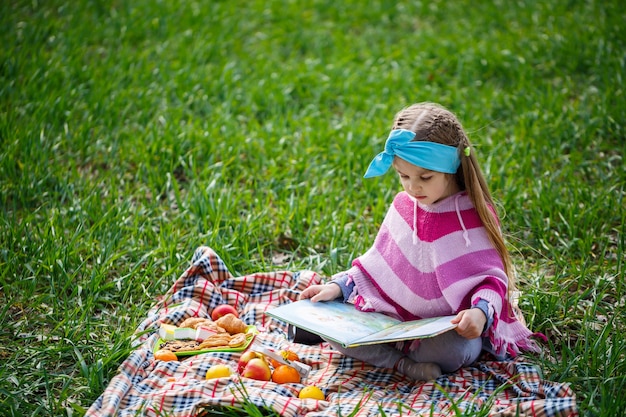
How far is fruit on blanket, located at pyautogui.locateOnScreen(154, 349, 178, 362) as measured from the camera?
2933 mm

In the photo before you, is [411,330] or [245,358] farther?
[245,358]

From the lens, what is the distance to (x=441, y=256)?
9.42 ft

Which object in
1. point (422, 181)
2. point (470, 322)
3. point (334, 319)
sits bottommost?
point (334, 319)

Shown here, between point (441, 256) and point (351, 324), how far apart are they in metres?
0.44

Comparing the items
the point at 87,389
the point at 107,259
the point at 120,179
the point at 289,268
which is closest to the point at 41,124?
the point at 120,179

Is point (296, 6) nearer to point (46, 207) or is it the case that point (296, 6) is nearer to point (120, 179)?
point (120, 179)

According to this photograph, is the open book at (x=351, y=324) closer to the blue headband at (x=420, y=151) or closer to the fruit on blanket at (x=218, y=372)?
the fruit on blanket at (x=218, y=372)

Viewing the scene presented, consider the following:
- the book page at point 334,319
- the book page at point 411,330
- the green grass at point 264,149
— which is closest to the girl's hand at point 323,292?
the book page at point 334,319

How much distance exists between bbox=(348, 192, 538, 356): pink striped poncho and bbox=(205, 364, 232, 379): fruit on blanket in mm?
614

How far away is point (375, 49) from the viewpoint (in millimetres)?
6441

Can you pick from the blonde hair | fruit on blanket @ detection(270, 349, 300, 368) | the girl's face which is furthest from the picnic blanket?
the girl's face

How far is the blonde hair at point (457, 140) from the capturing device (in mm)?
2811

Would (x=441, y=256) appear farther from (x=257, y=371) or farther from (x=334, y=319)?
(x=257, y=371)

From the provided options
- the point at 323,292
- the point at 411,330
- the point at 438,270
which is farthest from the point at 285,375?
the point at 438,270
